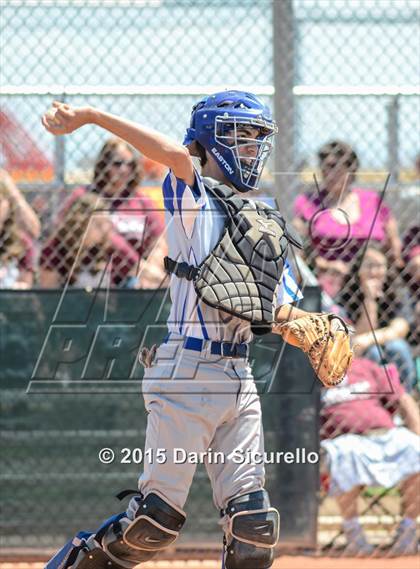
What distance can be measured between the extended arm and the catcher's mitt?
2.56 feet

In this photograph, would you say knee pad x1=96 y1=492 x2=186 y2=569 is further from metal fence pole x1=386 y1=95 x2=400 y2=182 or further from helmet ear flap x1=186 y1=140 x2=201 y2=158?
metal fence pole x1=386 y1=95 x2=400 y2=182

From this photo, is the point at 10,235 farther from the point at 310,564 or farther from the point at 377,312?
the point at 310,564

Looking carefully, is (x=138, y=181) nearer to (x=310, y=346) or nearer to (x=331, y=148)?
(x=331, y=148)

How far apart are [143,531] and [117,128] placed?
1411 millimetres

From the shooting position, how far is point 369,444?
577cm

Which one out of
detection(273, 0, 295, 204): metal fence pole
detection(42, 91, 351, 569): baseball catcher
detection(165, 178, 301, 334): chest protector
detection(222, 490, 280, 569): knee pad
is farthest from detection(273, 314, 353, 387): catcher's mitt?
detection(273, 0, 295, 204): metal fence pole

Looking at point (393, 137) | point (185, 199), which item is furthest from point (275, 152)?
point (185, 199)

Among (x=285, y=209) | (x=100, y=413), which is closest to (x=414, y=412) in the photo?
(x=285, y=209)

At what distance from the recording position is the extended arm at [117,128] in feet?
11.5

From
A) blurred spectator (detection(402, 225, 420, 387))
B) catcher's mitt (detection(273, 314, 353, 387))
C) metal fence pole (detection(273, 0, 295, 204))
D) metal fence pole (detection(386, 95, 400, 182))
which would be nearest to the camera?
catcher's mitt (detection(273, 314, 353, 387))

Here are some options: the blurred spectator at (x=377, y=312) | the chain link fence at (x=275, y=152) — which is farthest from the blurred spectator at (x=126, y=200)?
the blurred spectator at (x=377, y=312)

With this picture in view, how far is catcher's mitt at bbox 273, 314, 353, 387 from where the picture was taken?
3.96m

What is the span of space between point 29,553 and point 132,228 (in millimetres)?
1766

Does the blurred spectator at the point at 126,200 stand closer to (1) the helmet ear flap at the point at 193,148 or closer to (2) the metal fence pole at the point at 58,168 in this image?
(2) the metal fence pole at the point at 58,168
